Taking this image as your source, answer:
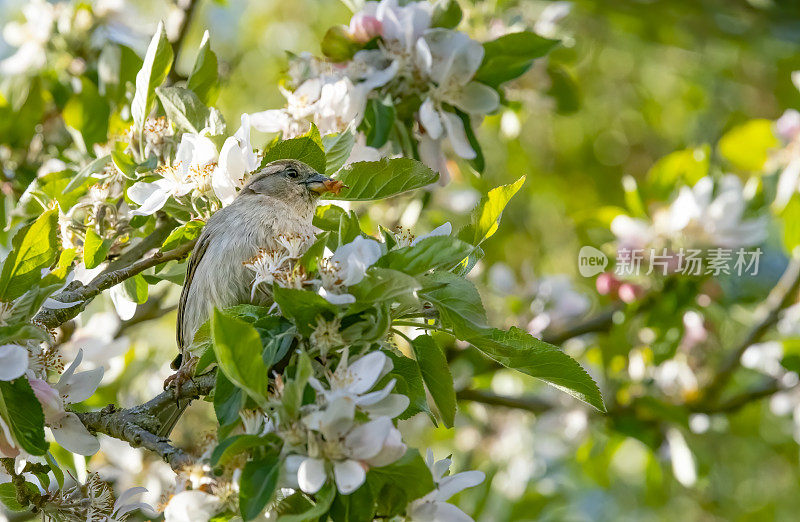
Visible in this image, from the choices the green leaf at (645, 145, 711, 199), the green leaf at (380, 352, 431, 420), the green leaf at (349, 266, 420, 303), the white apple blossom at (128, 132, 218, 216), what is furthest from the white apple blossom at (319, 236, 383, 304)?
the green leaf at (645, 145, 711, 199)

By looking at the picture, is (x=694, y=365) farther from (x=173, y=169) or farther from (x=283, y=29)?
(x=283, y=29)

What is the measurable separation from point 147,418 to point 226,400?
35cm

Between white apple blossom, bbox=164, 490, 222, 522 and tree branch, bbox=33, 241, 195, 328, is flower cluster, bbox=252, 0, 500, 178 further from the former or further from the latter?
white apple blossom, bbox=164, 490, 222, 522

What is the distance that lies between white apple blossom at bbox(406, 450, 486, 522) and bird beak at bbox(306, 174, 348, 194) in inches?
29.0

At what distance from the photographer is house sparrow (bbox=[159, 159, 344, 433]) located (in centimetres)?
242

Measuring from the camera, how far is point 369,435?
1648 mm

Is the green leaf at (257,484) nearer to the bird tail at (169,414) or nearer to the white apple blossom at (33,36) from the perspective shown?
the bird tail at (169,414)

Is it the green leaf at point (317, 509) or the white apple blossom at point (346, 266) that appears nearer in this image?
the green leaf at point (317, 509)

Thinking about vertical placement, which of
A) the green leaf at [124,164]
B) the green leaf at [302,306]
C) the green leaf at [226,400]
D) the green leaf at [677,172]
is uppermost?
the green leaf at [302,306]

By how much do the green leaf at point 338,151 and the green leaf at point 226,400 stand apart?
0.76m

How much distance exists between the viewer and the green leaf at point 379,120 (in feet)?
8.73

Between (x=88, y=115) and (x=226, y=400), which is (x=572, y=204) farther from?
(x=226, y=400)

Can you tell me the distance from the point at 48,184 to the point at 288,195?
68 centimetres

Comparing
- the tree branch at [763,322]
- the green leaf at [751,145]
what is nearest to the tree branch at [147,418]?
the tree branch at [763,322]
